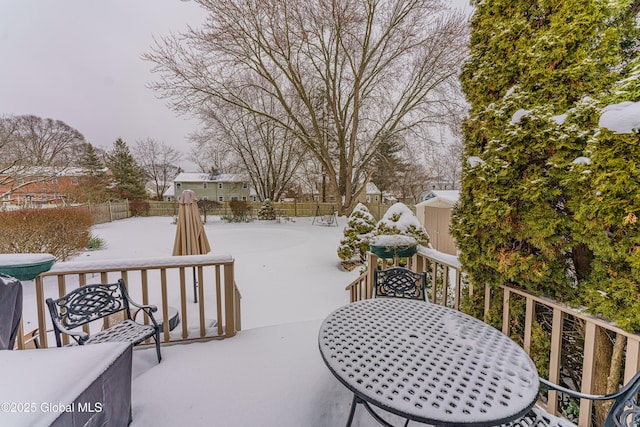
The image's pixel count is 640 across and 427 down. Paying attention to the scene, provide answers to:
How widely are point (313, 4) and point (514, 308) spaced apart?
10.0 metres

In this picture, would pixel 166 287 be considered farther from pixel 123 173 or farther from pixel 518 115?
pixel 123 173

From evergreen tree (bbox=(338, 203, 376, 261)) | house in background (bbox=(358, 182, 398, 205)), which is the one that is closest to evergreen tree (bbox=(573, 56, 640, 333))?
evergreen tree (bbox=(338, 203, 376, 261))

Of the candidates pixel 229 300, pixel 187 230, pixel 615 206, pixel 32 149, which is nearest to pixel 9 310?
pixel 229 300

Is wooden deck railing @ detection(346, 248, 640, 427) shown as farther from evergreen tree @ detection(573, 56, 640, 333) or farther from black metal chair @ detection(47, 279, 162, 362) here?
black metal chair @ detection(47, 279, 162, 362)

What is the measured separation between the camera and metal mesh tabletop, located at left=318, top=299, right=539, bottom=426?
36.8 inches

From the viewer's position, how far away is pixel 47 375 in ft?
3.36

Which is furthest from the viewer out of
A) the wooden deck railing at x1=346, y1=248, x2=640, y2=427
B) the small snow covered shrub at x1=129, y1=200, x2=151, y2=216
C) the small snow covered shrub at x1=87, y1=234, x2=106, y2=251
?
the small snow covered shrub at x1=129, y1=200, x2=151, y2=216

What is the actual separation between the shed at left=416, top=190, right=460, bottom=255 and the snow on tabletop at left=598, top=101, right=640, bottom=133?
7974 mm

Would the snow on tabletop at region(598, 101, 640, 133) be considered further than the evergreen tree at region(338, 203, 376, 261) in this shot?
No

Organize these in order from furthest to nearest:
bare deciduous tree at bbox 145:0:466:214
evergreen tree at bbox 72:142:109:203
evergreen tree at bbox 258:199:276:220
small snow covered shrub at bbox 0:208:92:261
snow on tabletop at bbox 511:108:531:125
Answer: evergreen tree at bbox 258:199:276:220
evergreen tree at bbox 72:142:109:203
bare deciduous tree at bbox 145:0:466:214
small snow covered shrub at bbox 0:208:92:261
snow on tabletop at bbox 511:108:531:125

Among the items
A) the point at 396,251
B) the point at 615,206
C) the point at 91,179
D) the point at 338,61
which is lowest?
the point at 396,251

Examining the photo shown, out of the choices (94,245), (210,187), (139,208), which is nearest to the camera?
(94,245)

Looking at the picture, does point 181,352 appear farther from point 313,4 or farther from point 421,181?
point 421,181

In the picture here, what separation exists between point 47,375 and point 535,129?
9.07 feet
